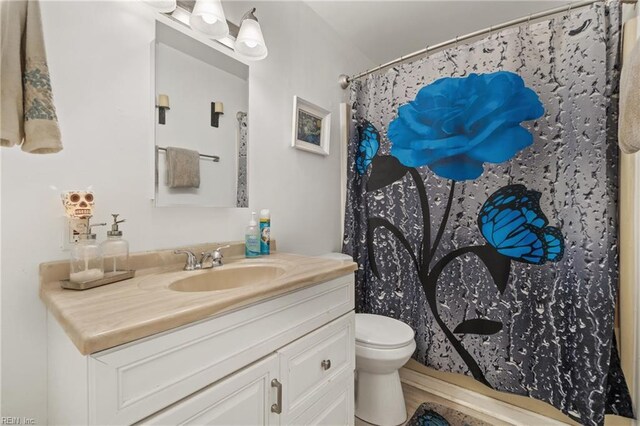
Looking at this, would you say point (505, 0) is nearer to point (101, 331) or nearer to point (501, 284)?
point (501, 284)

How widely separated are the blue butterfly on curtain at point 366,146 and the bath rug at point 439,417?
1.41m

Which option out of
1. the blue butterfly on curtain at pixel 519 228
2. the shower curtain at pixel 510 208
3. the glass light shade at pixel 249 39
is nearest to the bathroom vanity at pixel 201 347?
the shower curtain at pixel 510 208

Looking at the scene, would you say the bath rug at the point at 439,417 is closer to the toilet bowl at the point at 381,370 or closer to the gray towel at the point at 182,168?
the toilet bowl at the point at 381,370

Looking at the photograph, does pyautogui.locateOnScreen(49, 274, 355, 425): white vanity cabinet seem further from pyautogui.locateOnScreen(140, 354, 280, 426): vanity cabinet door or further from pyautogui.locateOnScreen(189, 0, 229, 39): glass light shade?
pyautogui.locateOnScreen(189, 0, 229, 39): glass light shade

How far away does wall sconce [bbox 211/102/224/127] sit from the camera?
1218 millimetres

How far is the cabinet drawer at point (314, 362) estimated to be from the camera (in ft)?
2.75

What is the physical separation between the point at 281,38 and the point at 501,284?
1.75 meters

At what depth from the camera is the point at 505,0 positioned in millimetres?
1634

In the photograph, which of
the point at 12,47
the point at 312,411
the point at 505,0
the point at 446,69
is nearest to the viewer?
the point at 12,47

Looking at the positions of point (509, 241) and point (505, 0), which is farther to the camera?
point (505, 0)

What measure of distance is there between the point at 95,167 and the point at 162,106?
0.33 m

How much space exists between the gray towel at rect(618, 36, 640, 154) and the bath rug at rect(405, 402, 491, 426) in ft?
4.59

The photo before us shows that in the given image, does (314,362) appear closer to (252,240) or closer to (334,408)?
(334,408)

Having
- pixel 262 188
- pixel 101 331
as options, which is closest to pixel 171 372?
pixel 101 331
